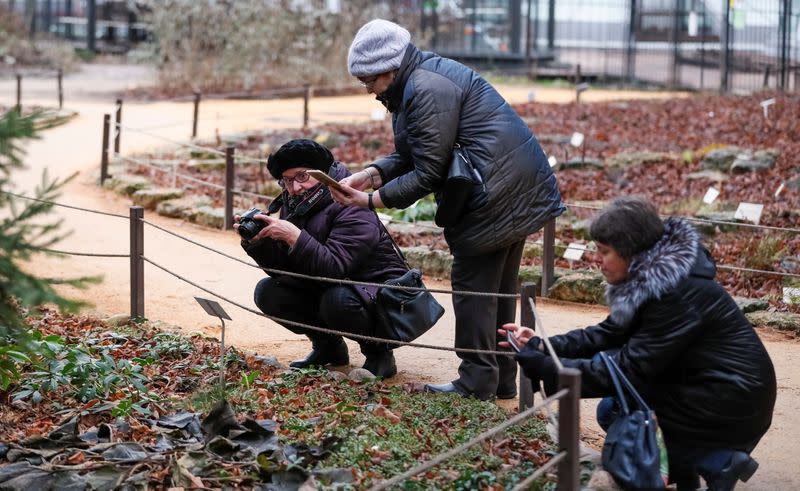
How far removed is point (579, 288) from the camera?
28.2 feet

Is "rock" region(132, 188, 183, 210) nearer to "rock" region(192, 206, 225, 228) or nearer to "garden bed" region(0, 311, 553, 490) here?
"rock" region(192, 206, 225, 228)

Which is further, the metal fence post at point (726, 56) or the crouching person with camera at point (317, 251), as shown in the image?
the metal fence post at point (726, 56)

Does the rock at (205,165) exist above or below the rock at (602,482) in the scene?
above

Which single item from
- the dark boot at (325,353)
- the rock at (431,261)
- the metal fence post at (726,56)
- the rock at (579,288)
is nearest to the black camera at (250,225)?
the dark boot at (325,353)

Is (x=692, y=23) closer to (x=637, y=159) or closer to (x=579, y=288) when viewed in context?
(x=637, y=159)

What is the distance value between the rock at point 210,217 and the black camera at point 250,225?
551 centimetres

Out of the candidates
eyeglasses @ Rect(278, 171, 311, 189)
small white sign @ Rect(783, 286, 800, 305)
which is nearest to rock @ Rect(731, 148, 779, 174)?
small white sign @ Rect(783, 286, 800, 305)

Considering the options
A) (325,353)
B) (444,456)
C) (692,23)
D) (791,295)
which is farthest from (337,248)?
(692,23)

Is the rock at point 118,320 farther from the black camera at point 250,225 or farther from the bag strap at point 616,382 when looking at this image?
the bag strap at point 616,382

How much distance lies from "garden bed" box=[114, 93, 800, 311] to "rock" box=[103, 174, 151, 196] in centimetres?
35

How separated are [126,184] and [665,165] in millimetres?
6325

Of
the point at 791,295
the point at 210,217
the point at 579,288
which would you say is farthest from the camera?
the point at 210,217

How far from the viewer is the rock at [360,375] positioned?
5984 mm

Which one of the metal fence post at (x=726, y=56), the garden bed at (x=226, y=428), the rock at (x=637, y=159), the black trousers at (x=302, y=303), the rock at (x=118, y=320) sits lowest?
the garden bed at (x=226, y=428)
